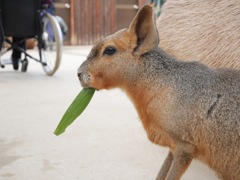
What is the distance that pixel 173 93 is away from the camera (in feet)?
3.77

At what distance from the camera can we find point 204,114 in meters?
1.12

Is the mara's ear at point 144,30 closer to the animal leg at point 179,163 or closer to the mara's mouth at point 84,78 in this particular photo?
the mara's mouth at point 84,78

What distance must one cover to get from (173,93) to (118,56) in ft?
0.57

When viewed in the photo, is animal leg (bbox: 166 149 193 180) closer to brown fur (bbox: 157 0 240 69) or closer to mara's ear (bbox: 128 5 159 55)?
mara's ear (bbox: 128 5 159 55)

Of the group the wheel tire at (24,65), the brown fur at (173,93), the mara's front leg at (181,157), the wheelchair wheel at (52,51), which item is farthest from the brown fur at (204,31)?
the wheel tire at (24,65)

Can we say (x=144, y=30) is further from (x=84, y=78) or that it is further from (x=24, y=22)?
(x=24, y=22)

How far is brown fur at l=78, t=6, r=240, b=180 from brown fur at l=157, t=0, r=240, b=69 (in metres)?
0.32

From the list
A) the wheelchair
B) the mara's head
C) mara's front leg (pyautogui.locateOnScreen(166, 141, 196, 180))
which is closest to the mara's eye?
the mara's head

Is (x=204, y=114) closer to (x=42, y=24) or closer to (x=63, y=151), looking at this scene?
(x=63, y=151)

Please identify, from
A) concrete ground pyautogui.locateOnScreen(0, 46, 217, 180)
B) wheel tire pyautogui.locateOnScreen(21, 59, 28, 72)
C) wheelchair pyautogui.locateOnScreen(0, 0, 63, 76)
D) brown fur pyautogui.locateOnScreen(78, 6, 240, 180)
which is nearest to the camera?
brown fur pyautogui.locateOnScreen(78, 6, 240, 180)

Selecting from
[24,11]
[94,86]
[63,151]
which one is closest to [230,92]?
[94,86]

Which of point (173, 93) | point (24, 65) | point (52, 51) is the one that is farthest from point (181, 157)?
point (52, 51)

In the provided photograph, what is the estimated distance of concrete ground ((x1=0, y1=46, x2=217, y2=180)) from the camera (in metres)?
1.50

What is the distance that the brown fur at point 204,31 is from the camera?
4.98 feet
